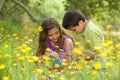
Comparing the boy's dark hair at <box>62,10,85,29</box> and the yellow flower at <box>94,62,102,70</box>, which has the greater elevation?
the boy's dark hair at <box>62,10,85,29</box>

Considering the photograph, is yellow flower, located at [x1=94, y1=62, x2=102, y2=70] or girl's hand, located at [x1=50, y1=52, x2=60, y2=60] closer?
yellow flower, located at [x1=94, y1=62, x2=102, y2=70]

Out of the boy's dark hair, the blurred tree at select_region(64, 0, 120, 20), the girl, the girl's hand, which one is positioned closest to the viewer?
the girl's hand

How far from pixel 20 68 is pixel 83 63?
2.24ft

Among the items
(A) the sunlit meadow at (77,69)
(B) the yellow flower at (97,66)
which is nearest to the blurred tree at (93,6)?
(A) the sunlit meadow at (77,69)

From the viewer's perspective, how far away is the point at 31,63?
16.4ft

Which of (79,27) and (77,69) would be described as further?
(79,27)

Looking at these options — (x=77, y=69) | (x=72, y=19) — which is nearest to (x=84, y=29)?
(x=72, y=19)

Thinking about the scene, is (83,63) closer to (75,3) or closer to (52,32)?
(52,32)

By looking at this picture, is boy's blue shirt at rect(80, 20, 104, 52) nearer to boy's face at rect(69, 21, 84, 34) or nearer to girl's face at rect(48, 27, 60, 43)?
boy's face at rect(69, 21, 84, 34)

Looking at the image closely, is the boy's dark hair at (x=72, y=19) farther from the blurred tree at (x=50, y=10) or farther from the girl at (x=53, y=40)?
the blurred tree at (x=50, y=10)

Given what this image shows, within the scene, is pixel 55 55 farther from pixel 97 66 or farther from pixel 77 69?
pixel 97 66

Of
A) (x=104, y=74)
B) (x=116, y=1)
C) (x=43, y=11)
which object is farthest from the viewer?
(x=43, y=11)

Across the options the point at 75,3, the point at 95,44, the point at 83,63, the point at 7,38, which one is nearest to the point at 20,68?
the point at 83,63

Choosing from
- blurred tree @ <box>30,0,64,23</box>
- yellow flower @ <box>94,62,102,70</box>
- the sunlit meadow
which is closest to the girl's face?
the sunlit meadow
